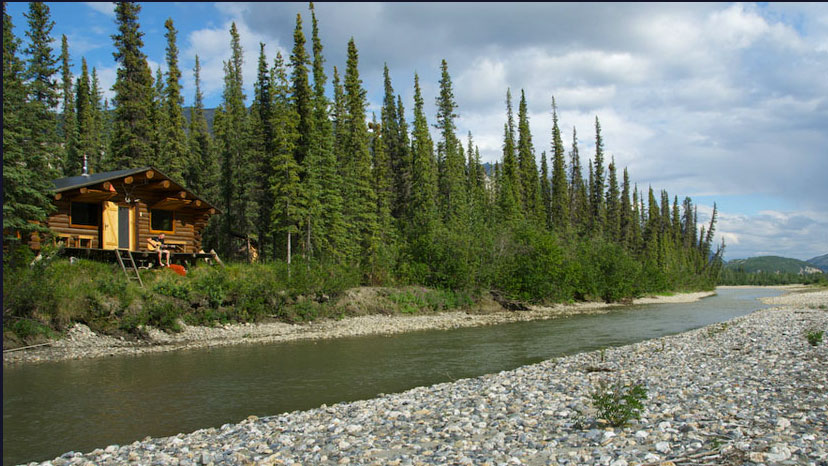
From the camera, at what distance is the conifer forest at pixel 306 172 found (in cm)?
3322

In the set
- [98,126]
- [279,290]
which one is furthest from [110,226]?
[98,126]

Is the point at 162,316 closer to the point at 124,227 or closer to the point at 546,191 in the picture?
the point at 124,227

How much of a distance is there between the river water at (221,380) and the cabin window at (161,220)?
1311 centimetres

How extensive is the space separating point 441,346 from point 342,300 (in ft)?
39.9

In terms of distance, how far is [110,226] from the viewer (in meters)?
28.5

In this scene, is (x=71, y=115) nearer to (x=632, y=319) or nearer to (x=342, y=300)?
(x=342, y=300)

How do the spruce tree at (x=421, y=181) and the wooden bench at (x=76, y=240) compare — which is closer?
the wooden bench at (x=76, y=240)

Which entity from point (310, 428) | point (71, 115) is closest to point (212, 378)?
point (310, 428)

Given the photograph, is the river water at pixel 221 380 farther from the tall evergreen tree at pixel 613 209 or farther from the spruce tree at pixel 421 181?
the tall evergreen tree at pixel 613 209

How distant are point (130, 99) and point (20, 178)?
46.0 feet

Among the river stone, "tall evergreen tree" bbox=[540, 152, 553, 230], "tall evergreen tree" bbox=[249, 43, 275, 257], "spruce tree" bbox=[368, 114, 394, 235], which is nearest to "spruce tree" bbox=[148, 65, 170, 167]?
"tall evergreen tree" bbox=[249, 43, 275, 257]

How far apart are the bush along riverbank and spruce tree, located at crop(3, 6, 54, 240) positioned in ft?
6.16

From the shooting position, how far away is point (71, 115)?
56344 mm

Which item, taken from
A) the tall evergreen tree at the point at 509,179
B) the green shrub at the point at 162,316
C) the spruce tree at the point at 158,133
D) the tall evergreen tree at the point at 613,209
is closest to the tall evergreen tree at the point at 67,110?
the spruce tree at the point at 158,133
